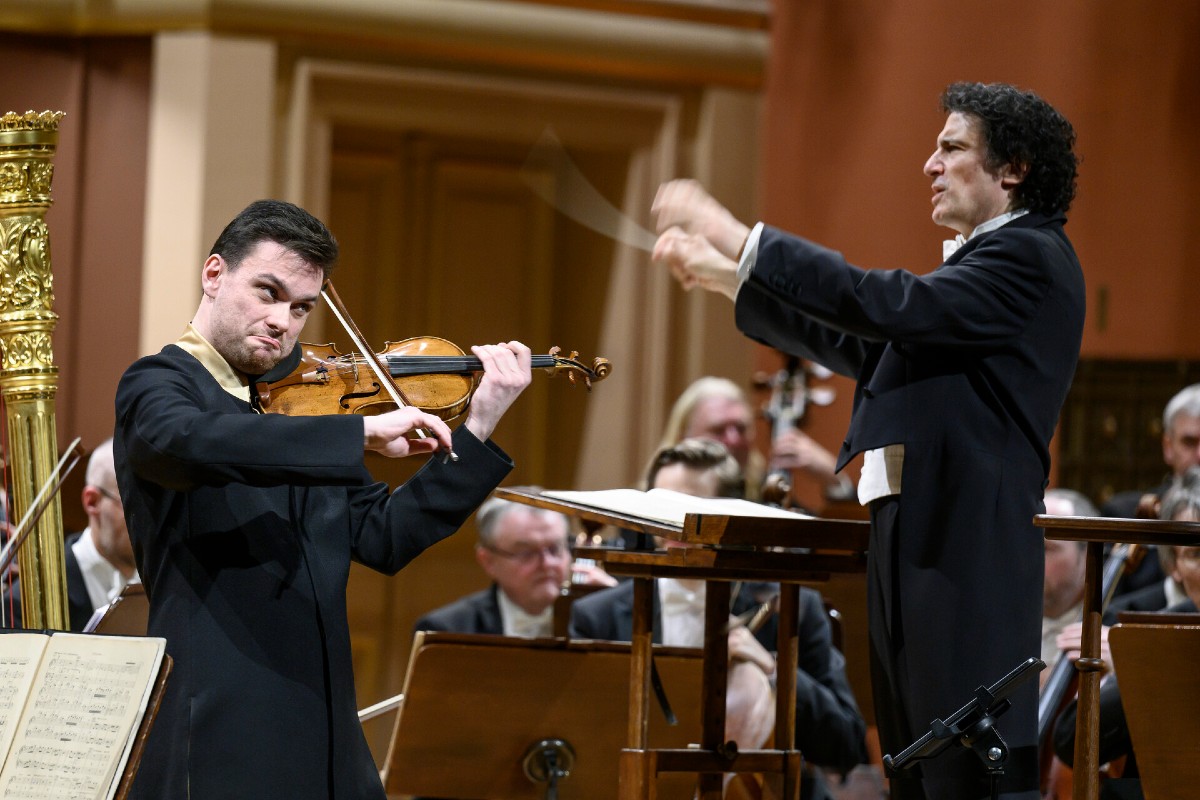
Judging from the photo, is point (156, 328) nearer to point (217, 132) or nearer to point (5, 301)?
point (217, 132)

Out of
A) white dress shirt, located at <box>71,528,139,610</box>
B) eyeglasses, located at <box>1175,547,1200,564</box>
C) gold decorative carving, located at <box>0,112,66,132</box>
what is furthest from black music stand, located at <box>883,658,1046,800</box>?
white dress shirt, located at <box>71,528,139,610</box>

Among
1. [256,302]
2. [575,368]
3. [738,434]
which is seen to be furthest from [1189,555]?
[256,302]

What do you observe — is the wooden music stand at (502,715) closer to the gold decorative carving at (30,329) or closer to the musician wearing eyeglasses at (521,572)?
the gold decorative carving at (30,329)

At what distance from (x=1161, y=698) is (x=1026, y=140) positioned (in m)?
0.88

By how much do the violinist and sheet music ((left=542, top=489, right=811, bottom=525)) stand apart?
292 millimetres

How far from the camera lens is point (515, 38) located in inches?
221

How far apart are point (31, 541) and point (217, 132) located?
3115 millimetres

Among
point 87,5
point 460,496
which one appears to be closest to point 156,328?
point 87,5

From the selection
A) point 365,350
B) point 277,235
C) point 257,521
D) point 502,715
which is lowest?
point 502,715

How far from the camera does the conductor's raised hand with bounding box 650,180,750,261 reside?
242 centimetres

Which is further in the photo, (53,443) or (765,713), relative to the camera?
(765,713)

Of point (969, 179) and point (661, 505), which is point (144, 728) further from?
point (969, 179)

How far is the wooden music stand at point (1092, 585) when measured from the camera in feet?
7.06

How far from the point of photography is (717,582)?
2.78 m
